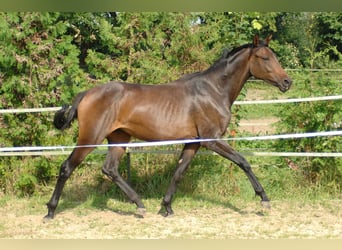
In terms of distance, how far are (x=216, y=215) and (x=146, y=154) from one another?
4.84 ft

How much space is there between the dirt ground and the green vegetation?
0.46m

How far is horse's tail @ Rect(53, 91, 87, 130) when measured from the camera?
540 cm

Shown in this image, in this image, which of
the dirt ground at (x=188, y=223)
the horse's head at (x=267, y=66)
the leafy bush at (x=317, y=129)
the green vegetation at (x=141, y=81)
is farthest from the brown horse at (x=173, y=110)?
the leafy bush at (x=317, y=129)

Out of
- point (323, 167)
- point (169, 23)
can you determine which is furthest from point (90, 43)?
point (323, 167)

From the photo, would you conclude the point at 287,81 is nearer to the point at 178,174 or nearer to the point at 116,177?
the point at 178,174

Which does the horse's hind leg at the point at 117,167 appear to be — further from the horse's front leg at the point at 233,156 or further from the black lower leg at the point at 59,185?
the horse's front leg at the point at 233,156

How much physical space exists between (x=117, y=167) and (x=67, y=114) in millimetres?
885

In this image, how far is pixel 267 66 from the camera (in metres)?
5.41

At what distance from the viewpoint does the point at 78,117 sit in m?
5.36

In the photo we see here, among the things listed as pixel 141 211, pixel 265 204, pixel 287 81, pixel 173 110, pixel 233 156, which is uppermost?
pixel 287 81

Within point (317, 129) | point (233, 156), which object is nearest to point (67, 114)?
point (233, 156)

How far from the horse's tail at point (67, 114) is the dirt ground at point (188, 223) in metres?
1.10

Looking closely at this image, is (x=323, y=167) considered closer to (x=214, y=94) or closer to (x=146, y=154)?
(x=214, y=94)

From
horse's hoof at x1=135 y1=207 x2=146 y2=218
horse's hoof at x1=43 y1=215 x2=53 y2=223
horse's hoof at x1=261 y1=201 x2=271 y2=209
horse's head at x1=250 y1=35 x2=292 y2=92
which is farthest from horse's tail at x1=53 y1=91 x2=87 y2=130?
A: horse's hoof at x1=261 y1=201 x2=271 y2=209
